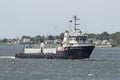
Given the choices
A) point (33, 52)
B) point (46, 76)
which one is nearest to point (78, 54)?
point (33, 52)

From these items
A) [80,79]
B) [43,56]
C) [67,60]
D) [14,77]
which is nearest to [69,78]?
[80,79]

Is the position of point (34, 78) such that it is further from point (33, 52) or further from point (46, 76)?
point (33, 52)

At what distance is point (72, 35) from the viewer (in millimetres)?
159250

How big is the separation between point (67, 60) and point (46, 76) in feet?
185

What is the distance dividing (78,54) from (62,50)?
177 inches

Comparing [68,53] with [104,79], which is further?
[68,53]

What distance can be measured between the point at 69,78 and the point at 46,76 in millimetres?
5208

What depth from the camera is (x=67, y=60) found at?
151625 mm

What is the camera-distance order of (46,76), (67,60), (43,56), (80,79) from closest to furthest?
(80,79) → (46,76) → (67,60) → (43,56)

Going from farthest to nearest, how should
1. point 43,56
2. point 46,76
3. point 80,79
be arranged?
point 43,56
point 46,76
point 80,79

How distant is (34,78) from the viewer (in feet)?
298

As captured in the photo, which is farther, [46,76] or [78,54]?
[78,54]

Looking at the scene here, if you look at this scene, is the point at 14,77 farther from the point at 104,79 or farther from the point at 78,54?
the point at 78,54

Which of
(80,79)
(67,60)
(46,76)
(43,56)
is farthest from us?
(43,56)
